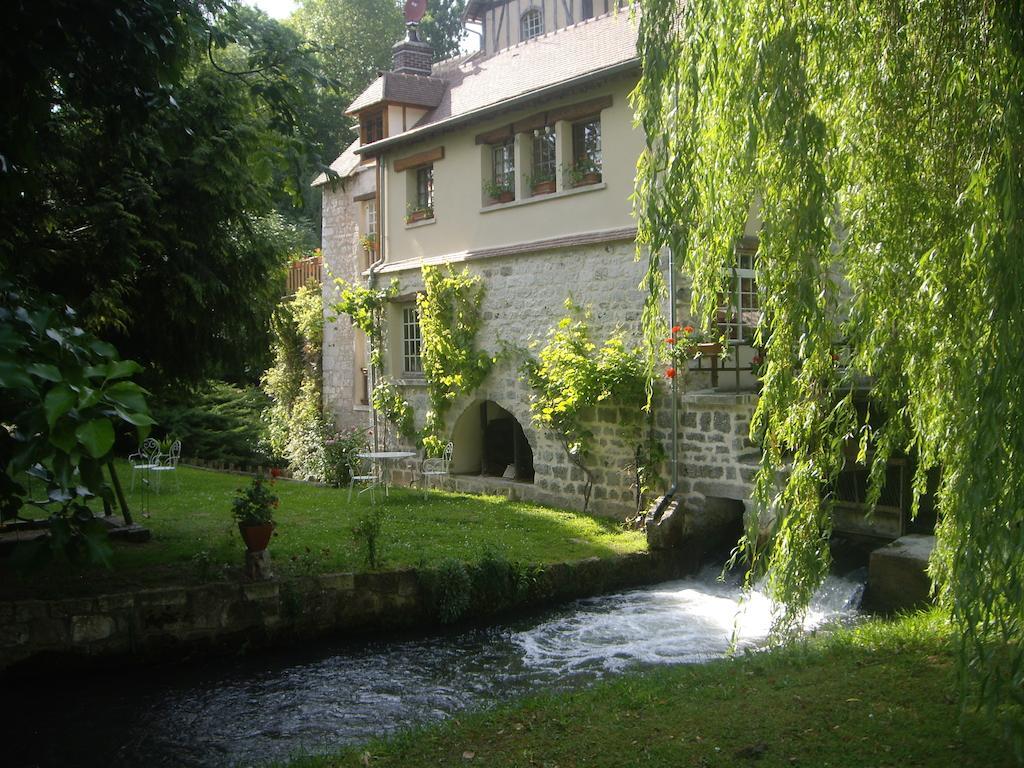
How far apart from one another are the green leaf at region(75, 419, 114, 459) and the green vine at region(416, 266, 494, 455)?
11.5 m

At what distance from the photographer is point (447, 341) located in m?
14.3

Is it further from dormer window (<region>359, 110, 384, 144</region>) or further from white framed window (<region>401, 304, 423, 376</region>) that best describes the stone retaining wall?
dormer window (<region>359, 110, 384, 144</region>)

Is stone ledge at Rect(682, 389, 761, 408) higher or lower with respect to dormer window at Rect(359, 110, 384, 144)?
lower

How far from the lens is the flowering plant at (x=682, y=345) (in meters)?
10.5

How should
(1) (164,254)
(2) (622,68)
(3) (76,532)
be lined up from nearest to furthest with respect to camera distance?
(3) (76,532) < (1) (164,254) < (2) (622,68)

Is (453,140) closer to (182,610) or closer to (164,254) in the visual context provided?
(164,254)

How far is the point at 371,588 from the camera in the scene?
28.0ft

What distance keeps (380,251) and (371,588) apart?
8730mm

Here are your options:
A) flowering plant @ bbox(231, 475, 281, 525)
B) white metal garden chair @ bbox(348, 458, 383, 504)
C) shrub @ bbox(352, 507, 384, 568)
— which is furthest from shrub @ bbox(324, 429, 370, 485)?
flowering plant @ bbox(231, 475, 281, 525)

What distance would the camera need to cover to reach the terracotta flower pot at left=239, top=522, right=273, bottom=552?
8188mm

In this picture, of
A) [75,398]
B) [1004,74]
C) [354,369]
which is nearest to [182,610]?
[75,398]

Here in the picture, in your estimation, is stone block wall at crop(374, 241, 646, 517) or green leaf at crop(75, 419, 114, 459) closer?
green leaf at crop(75, 419, 114, 459)

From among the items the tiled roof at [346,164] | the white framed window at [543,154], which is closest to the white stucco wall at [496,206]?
the white framed window at [543,154]

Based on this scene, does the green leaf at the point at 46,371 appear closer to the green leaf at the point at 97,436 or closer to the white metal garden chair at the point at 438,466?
the green leaf at the point at 97,436
